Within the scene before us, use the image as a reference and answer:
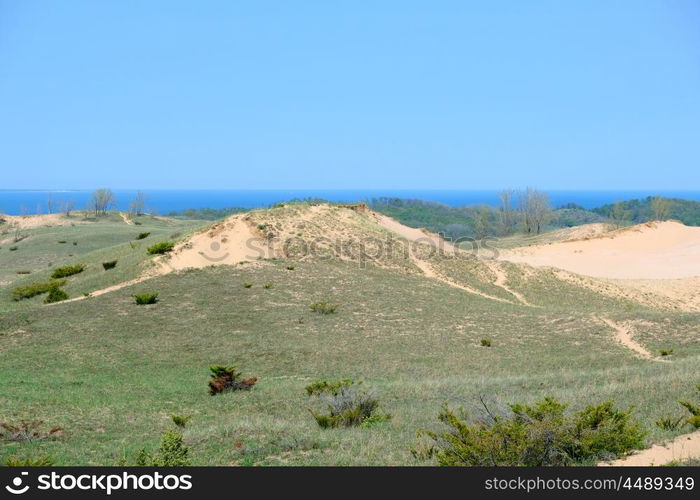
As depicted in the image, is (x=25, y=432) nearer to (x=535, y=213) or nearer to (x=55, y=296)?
(x=55, y=296)

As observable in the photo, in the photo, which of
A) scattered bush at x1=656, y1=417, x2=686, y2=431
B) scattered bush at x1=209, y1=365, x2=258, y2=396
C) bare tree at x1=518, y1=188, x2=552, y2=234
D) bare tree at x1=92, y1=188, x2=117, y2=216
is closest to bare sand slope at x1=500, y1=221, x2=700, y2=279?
bare tree at x1=518, y1=188, x2=552, y2=234

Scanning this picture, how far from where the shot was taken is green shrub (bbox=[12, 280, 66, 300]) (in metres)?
33.6

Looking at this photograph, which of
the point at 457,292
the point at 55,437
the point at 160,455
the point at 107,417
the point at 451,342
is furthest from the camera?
the point at 457,292

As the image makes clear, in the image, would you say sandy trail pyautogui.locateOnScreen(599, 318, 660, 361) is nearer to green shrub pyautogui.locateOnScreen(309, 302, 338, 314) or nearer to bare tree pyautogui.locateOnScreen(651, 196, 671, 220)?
green shrub pyautogui.locateOnScreen(309, 302, 338, 314)

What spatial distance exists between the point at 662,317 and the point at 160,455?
24.2 metres

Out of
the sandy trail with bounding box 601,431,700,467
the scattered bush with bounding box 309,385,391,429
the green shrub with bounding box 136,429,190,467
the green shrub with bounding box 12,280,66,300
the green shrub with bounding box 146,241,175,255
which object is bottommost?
the green shrub with bounding box 12,280,66,300

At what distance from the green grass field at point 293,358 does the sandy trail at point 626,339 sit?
0.42m

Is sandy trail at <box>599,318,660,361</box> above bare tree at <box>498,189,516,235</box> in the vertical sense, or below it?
below

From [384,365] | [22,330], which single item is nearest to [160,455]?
[384,365]

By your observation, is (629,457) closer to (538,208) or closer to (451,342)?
(451,342)

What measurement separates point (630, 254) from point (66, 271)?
47821 mm

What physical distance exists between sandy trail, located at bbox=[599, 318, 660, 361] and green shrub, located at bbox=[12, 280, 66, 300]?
91.0 feet

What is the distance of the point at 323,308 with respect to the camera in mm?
27469

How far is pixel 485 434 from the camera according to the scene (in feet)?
29.9
